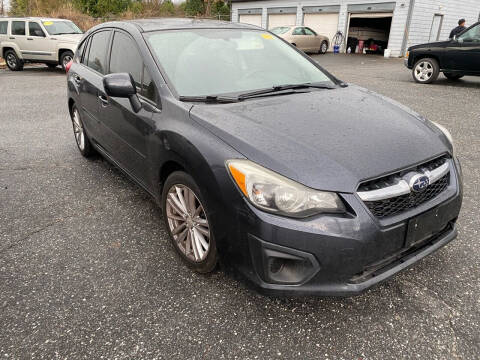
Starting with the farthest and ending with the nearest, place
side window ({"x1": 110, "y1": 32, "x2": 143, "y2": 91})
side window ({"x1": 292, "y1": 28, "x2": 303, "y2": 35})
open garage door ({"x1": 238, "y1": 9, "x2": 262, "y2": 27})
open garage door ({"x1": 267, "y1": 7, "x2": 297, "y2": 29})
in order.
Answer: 1. open garage door ({"x1": 238, "y1": 9, "x2": 262, "y2": 27})
2. open garage door ({"x1": 267, "y1": 7, "x2": 297, "y2": 29})
3. side window ({"x1": 292, "y1": 28, "x2": 303, "y2": 35})
4. side window ({"x1": 110, "y1": 32, "x2": 143, "y2": 91})

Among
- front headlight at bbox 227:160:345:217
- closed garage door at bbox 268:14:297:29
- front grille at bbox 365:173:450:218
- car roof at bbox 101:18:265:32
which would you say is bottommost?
front grille at bbox 365:173:450:218

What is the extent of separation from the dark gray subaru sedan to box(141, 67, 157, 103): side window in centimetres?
2

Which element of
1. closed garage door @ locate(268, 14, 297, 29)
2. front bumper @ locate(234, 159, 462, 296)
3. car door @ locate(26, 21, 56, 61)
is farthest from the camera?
closed garage door @ locate(268, 14, 297, 29)

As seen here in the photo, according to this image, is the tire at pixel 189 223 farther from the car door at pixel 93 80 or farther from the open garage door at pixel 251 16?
the open garage door at pixel 251 16

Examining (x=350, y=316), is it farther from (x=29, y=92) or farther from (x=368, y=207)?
(x=29, y=92)

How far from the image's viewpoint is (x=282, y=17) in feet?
77.9

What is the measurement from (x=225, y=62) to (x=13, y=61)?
14550 mm

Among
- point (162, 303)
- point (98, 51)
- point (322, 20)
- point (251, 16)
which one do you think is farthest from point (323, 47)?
point (162, 303)

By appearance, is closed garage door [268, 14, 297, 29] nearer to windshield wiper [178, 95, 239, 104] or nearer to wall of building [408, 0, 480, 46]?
wall of building [408, 0, 480, 46]

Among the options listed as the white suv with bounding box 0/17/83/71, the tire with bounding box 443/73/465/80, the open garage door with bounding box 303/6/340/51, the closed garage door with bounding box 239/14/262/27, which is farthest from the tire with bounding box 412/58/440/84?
the closed garage door with bounding box 239/14/262/27

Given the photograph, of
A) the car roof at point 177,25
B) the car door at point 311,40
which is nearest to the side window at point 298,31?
the car door at point 311,40

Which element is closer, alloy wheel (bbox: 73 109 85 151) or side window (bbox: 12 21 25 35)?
alloy wheel (bbox: 73 109 85 151)

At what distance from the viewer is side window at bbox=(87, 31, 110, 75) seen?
3673 mm

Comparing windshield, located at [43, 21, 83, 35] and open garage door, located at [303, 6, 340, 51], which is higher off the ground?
open garage door, located at [303, 6, 340, 51]
